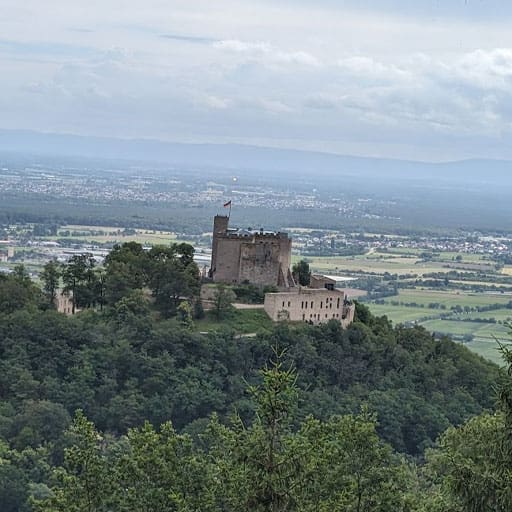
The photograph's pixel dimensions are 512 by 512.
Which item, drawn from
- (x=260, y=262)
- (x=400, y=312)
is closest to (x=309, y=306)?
(x=260, y=262)

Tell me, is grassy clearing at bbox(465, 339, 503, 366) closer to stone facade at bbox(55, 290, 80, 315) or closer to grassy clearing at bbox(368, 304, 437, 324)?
grassy clearing at bbox(368, 304, 437, 324)

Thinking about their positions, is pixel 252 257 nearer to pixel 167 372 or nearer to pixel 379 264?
pixel 167 372

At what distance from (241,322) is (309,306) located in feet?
11.4

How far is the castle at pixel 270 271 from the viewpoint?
63844 mm

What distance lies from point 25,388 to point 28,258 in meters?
82.7

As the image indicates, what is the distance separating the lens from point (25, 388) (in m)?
57.5

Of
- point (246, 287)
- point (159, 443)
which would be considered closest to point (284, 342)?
point (246, 287)

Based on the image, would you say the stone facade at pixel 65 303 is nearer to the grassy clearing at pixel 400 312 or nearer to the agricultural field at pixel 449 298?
the grassy clearing at pixel 400 312

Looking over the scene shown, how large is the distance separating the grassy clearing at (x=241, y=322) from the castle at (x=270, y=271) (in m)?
0.67

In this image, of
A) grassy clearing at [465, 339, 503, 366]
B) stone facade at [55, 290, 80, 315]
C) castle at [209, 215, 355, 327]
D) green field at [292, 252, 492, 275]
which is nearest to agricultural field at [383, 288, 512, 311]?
green field at [292, 252, 492, 275]

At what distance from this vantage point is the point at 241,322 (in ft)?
205

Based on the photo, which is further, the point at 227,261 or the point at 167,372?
the point at 227,261

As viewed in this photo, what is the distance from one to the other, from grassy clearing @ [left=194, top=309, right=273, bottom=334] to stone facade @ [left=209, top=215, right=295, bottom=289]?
240cm

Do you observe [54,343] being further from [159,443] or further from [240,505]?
[240,505]
